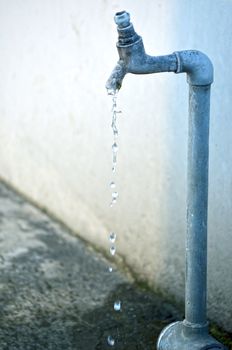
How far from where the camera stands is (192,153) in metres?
2.43

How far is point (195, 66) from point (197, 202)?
46 cm

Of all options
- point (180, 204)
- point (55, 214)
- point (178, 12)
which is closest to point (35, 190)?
point (55, 214)

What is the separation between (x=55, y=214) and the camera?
4.02 meters

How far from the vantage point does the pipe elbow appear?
2.34m

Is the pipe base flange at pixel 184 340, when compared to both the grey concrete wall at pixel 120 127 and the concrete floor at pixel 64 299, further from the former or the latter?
the grey concrete wall at pixel 120 127

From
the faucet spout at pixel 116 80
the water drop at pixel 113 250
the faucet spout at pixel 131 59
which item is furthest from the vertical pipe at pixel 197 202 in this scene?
the water drop at pixel 113 250

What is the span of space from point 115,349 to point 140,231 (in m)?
0.66

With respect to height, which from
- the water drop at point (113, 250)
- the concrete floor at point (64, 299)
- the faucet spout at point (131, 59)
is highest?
the faucet spout at point (131, 59)

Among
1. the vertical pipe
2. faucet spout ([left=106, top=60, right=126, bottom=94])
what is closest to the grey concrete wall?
the vertical pipe

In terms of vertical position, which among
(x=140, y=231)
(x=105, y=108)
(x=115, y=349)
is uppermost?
(x=105, y=108)

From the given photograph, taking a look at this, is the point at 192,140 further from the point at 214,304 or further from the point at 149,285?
the point at 149,285

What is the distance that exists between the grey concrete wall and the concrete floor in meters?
0.12

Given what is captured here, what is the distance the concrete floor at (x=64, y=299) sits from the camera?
2896 mm

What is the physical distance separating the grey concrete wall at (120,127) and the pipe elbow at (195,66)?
0.35 m
